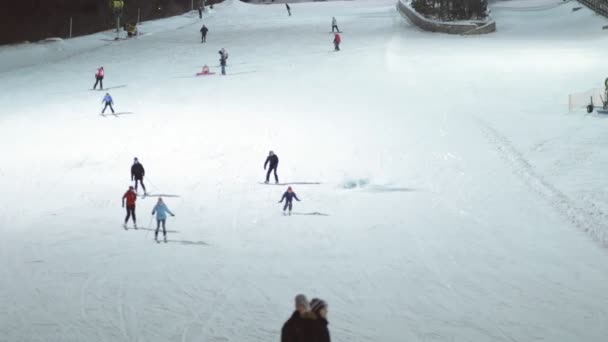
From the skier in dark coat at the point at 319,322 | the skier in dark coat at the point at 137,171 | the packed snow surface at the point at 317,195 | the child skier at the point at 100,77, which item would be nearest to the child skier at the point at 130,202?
the packed snow surface at the point at 317,195

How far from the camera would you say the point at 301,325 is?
764cm

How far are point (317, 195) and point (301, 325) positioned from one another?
13.0 metres

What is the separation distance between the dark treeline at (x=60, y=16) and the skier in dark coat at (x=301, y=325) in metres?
42.2

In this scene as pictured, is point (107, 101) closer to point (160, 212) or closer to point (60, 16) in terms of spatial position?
point (160, 212)

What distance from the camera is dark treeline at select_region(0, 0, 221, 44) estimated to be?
4828 centimetres

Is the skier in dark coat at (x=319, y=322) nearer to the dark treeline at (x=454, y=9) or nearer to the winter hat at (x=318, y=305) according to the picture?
the winter hat at (x=318, y=305)

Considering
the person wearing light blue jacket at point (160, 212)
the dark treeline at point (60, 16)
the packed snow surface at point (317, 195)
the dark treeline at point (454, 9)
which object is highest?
the dark treeline at point (454, 9)

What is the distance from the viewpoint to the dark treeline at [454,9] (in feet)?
168

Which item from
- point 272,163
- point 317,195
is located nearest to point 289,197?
point 317,195

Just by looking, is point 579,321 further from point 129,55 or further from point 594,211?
point 129,55

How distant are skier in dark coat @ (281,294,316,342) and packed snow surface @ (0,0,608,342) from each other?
462 centimetres

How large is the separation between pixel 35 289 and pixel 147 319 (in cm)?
281

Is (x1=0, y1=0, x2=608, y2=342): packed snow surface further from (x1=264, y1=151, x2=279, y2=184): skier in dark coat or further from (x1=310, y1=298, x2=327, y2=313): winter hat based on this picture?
(x1=310, y1=298, x2=327, y2=313): winter hat

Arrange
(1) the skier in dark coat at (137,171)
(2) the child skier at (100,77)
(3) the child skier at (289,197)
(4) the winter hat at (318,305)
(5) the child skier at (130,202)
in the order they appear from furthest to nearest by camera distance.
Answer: (2) the child skier at (100,77)
(1) the skier in dark coat at (137,171)
(3) the child skier at (289,197)
(5) the child skier at (130,202)
(4) the winter hat at (318,305)
